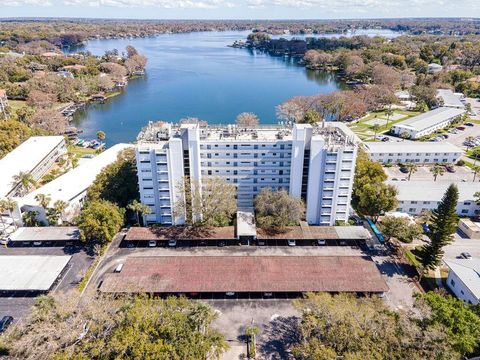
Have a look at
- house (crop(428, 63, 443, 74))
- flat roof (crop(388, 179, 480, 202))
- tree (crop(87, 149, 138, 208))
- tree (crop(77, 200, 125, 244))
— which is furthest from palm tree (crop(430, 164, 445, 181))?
house (crop(428, 63, 443, 74))

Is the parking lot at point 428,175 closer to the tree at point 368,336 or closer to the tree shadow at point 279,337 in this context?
the tree shadow at point 279,337

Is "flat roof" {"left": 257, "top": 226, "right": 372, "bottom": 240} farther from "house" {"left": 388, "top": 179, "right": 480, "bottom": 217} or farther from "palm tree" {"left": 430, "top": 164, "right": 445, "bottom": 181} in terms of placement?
"palm tree" {"left": 430, "top": 164, "right": 445, "bottom": 181}

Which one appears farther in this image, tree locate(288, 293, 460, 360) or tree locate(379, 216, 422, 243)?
tree locate(379, 216, 422, 243)

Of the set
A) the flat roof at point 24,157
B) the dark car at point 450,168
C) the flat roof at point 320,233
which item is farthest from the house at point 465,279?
the flat roof at point 24,157

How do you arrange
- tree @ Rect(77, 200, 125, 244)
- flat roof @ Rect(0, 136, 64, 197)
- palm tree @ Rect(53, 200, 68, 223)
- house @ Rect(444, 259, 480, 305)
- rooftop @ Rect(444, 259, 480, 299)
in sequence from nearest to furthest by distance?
house @ Rect(444, 259, 480, 305)
rooftop @ Rect(444, 259, 480, 299)
tree @ Rect(77, 200, 125, 244)
palm tree @ Rect(53, 200, 68, 223)
flat roof @ Rect(0, 136, 64, 197)

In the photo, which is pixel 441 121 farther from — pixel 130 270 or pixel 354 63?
pixel 130 270

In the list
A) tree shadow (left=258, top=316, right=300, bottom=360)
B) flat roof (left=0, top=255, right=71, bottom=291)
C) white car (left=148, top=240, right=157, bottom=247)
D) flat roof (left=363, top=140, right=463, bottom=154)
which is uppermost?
flat roof (left=363, top=140, right=463, bottom=154)
